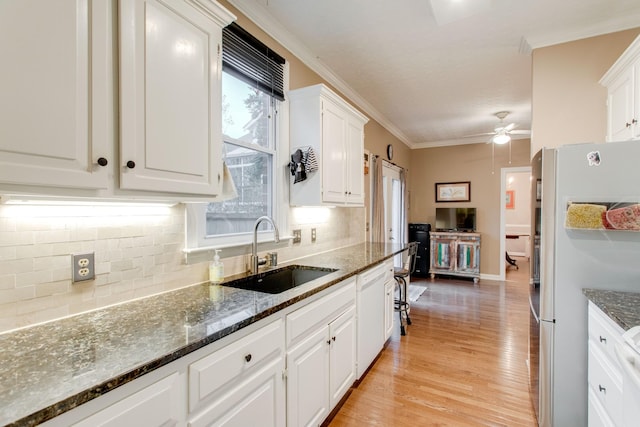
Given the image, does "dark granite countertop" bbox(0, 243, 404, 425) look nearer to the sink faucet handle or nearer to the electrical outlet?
the electrical outlet

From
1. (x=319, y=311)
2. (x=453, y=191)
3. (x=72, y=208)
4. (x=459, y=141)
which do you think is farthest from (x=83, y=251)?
(x=459, y=141)

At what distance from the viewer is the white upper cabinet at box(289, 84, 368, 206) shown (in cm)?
243

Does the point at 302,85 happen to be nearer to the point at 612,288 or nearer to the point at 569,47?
the point at 569,47

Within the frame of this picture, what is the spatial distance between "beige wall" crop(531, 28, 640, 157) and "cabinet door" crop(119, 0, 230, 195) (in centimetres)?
263

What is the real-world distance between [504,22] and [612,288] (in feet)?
6.64

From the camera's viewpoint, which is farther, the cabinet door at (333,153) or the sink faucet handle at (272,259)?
the cabinet door at (333,153)

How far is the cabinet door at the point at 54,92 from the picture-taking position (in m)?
0.82

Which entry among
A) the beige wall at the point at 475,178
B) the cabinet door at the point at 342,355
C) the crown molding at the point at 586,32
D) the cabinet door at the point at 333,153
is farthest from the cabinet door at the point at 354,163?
the beige wall at the point at 475,178

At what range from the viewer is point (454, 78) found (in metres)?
3.31

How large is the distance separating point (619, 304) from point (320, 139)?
79.4 inches

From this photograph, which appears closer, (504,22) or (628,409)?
(628,409)

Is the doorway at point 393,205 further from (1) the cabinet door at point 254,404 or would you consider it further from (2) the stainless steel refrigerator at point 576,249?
(1) the cabinet door at point 254,404

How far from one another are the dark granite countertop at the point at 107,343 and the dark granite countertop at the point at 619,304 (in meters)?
1.32

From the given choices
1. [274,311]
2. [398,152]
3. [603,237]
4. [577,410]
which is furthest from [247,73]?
[398,152]
